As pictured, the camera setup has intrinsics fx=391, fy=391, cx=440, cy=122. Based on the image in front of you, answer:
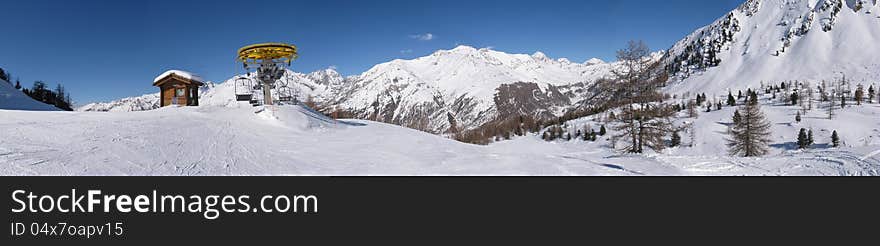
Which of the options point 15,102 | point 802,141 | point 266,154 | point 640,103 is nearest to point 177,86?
point 266,154

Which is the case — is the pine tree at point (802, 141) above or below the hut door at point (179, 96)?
below

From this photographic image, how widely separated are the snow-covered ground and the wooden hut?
10.5m

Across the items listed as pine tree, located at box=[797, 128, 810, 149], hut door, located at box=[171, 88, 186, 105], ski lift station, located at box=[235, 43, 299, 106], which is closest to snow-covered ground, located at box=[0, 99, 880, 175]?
ski lift station, located at box=[235, 43, 299, 106]

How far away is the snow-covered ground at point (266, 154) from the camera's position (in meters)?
10.6

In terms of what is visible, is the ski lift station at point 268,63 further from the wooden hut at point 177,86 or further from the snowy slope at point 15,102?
the snowy slope at point 15,102

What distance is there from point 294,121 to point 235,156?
7.99 m

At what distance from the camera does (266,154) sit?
12.9 metres

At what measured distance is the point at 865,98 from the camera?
158 meters

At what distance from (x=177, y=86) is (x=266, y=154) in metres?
22.0

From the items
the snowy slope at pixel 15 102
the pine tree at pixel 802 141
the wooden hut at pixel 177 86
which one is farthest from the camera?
the pine tree at pixel 802 141

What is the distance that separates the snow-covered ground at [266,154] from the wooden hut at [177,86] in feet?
34.5

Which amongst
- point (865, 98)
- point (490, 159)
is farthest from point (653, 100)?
point (865, 98)

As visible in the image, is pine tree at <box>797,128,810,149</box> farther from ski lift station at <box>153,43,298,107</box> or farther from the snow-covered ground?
ski lift station at <box>153,43,298,107</box>

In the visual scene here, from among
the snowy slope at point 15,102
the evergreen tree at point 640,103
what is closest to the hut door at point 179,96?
the snowy slope at point 15,102
